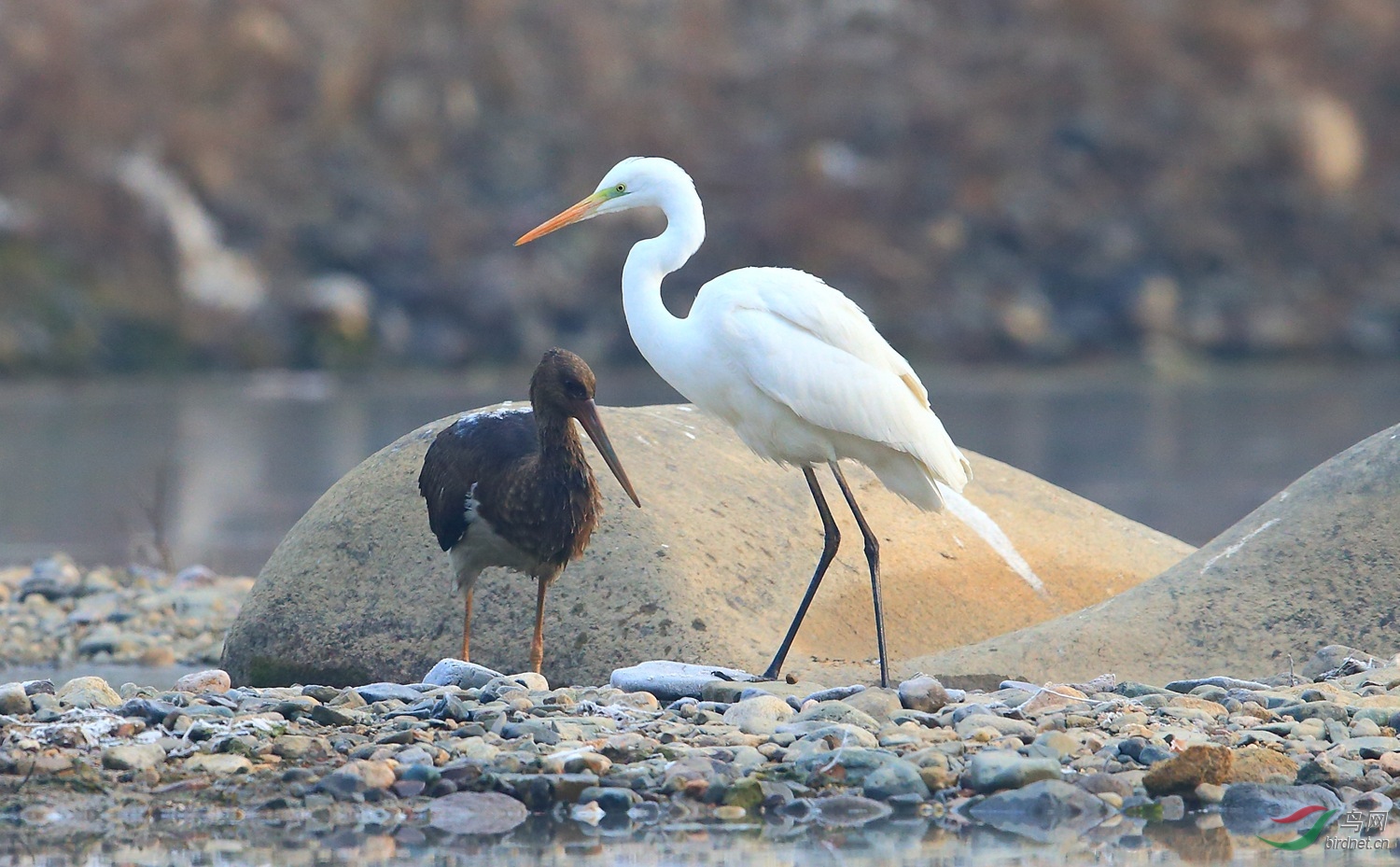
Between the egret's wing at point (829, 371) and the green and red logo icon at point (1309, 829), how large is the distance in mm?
2422

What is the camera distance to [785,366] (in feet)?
26.0

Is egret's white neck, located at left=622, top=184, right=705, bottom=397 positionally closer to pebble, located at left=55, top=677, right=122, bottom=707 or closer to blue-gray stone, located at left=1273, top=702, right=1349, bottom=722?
pebble, located at left=55, top=677, right=122, bottom=707

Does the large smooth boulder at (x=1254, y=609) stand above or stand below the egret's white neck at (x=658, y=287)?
below

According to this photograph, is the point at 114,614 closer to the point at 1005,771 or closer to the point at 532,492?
the point at 532,492

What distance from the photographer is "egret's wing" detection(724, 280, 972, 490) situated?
7.93 m

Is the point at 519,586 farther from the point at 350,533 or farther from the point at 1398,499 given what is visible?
the point at 1398,499

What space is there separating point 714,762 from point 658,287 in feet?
8.17

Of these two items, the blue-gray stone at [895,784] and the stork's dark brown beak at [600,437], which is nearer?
the blue-gray stone at [895,784]

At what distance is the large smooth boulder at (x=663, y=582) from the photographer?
851 cm

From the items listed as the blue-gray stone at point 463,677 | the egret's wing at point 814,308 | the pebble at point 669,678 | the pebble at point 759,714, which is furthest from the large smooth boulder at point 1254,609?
the blue-gray stone at point 463,677

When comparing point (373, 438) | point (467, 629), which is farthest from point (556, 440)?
point (373, 438)

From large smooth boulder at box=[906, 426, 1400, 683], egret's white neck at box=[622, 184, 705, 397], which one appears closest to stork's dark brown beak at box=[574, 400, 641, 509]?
egret's white neck at box=[622, 184, 705, 397]

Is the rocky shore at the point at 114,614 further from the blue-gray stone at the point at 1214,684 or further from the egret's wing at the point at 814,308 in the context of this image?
the blue-gray stone at the point at 1214,684

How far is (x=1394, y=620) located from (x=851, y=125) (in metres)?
29.8
